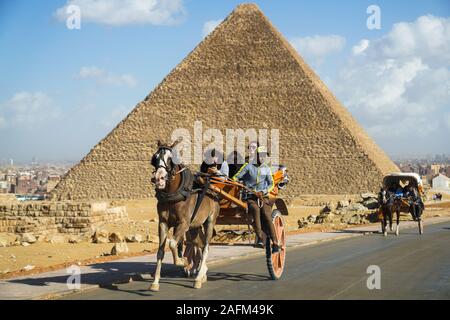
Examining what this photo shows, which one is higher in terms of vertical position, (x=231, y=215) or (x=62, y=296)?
(x=231, y=215)

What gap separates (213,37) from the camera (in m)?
126

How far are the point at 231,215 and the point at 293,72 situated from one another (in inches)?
4342

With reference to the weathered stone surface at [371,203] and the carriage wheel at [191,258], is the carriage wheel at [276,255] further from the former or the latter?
the weathered stone surface at [371,203]

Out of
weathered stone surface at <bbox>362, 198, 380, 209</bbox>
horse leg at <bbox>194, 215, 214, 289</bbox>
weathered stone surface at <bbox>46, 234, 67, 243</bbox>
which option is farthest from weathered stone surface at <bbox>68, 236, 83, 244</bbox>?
weathered stone surface at <bbox>362, 198, 380, 209</bbox>

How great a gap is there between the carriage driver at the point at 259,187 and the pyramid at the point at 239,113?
9306cm

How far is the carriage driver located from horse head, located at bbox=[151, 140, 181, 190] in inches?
57.8

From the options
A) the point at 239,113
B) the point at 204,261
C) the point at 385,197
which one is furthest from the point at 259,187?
the point at 239,113

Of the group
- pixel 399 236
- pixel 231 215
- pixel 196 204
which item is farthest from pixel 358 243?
pixel 196 204

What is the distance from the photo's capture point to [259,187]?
11086mm

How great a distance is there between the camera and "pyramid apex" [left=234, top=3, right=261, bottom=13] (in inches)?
4911

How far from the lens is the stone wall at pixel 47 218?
22562mm

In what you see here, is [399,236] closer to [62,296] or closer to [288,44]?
[62,296]

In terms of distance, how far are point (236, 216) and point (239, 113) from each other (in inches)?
4236

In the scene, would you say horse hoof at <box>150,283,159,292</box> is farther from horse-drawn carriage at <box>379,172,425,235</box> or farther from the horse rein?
horse-drawn carriage at <box>379,172,425,235</box>
